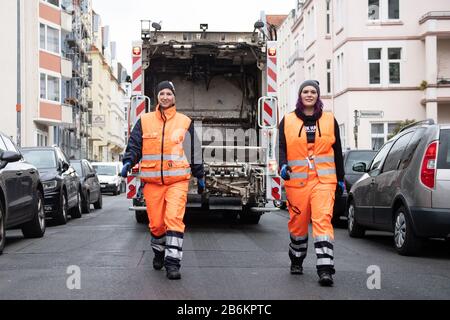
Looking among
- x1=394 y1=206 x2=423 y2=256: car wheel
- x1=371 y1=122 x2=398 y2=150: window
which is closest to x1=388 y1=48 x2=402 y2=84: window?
x1=371 y1=122 x2=398 y2=150: window

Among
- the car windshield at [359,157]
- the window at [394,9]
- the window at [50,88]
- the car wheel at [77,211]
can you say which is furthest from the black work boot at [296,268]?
the window at [50,88]

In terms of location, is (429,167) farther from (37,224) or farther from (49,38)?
(49,38)

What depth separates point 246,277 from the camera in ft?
25.0

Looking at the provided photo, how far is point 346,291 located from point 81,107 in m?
57.9

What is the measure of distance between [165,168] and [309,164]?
1.39 metres

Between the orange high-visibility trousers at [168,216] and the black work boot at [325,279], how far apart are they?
1363mm

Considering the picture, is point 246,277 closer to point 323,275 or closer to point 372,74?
point 323,275

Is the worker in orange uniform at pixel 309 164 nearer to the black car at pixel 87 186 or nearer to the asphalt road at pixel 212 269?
the asphalt road at pixel 212 269

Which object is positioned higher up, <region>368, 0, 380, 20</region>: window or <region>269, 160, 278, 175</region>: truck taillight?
<region>368, 0, 380, 20</region>: window

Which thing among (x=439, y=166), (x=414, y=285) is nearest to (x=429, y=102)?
(x=439, y=166)

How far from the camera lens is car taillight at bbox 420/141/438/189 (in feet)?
31.0

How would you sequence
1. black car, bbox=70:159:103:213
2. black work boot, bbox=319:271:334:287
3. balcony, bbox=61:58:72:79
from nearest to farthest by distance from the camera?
black work boot, bbox=319:271:334:287
black car, bbox=70:159:103:213
balcony, bbox=61:58:72:79

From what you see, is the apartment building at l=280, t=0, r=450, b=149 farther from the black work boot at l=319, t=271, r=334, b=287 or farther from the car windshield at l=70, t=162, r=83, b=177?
the black work boot at l=319, t=271, r=334, b=287

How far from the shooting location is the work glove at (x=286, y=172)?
24.5 feet
